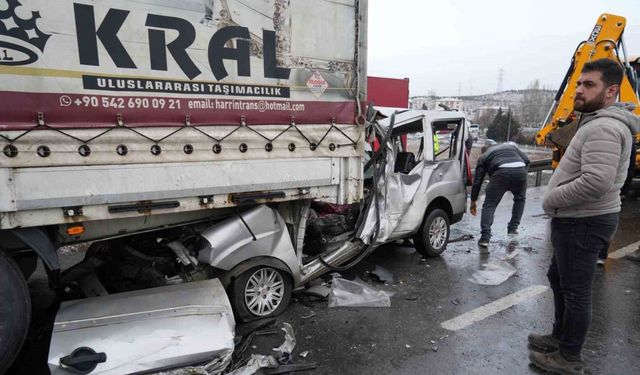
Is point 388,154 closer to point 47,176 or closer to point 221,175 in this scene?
point 221,175

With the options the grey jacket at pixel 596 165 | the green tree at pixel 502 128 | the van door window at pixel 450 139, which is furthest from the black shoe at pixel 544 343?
the green tree at pixel 502 128

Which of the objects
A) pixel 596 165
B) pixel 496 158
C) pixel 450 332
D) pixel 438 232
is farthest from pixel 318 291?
pixel 496 158

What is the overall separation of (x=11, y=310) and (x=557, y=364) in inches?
148

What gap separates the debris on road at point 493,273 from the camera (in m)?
4.58

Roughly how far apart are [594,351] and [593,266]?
1027 mm

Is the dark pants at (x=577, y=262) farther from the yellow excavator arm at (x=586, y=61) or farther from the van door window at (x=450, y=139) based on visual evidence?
the yellow excavator arm at (x=586, y=61)

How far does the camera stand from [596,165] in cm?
247

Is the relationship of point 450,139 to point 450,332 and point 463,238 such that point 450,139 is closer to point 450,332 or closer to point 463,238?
point 463,238

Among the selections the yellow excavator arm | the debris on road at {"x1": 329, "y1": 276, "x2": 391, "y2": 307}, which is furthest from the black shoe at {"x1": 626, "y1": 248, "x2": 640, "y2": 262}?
the debris on road at {"x1": 329, "y1": 276, "x2": 391, "y2": 307}

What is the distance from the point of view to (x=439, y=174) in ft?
17.0

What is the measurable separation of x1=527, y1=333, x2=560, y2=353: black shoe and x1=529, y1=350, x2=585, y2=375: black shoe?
21 centimetres

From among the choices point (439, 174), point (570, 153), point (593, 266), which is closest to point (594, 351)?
point (593, 266)

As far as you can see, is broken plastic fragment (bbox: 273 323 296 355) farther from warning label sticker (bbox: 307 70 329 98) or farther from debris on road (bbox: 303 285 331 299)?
warning label sticker (bbox: 307 70 329 98)

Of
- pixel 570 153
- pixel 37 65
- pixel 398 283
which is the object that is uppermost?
pixel 37 65
